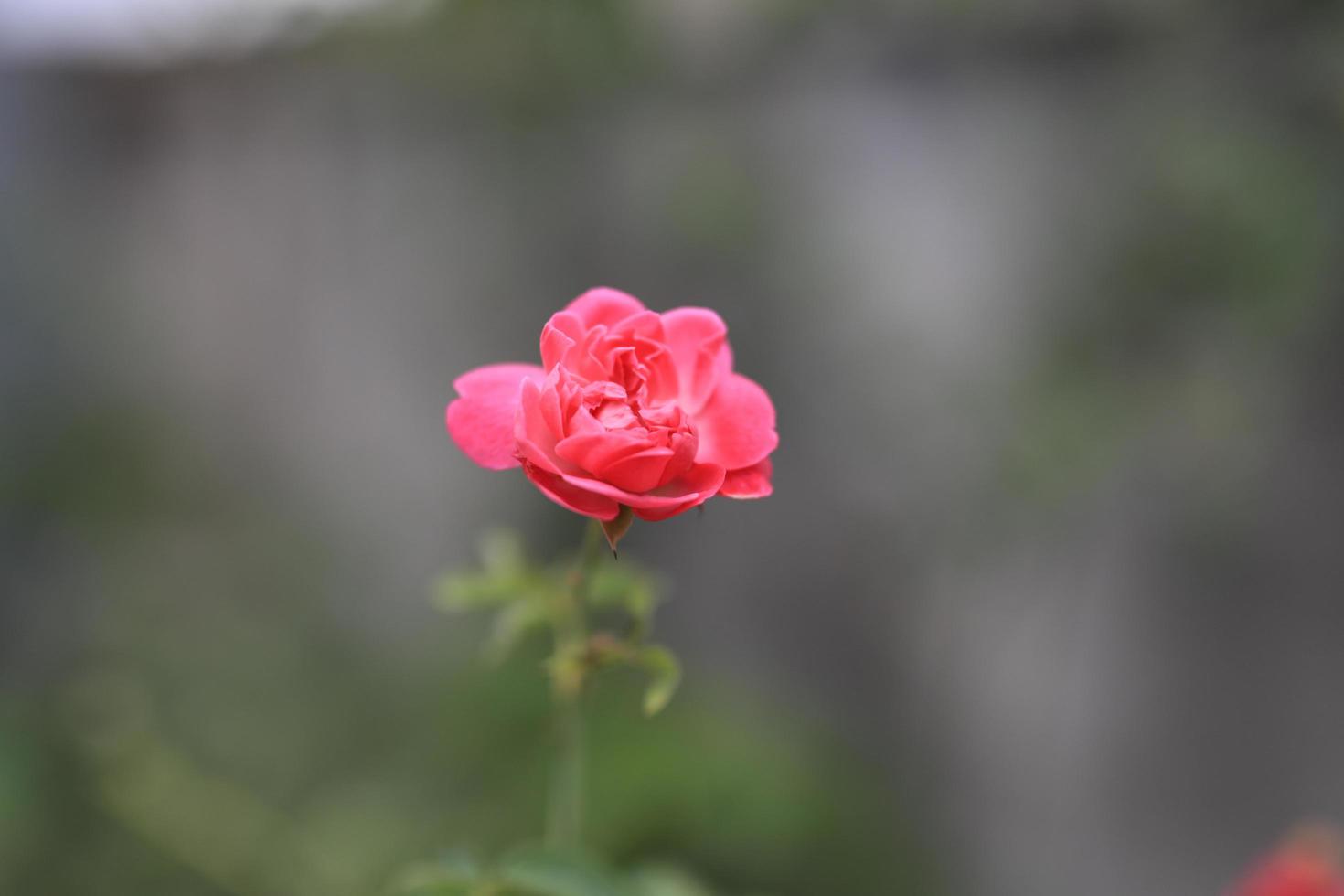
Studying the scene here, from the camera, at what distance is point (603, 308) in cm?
62

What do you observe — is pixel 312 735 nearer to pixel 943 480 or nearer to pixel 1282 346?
pixel 943 480

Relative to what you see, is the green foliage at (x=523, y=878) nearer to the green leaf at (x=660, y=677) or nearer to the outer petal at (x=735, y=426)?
the green leaf at (x=660, y=677)

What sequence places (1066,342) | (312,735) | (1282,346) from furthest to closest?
(312,735) → (1066,342) → (1282,346)

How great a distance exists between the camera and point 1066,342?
192 centimetres

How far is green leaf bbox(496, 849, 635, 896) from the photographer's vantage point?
1.96 ft

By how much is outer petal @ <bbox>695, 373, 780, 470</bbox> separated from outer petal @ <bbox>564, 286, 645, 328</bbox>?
3.2 inches

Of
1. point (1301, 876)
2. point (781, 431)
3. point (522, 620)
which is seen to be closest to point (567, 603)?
point (522, 620)

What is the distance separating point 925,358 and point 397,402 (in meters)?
1.46

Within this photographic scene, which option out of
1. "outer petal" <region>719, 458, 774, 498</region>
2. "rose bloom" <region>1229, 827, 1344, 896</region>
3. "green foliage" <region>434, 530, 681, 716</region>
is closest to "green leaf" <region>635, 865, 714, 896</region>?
"green foliage" <region>434, 530, 681, 716</region>

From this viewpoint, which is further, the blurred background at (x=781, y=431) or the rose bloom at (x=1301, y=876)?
the blurred background at (x=781, y=431)

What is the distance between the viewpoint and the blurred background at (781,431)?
5.72 feet

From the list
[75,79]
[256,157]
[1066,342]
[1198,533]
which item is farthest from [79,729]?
[1198,533]

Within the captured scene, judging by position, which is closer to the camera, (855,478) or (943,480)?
(943,480)

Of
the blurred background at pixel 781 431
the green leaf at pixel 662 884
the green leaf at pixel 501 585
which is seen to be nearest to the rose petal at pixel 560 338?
the green leaf at pixel 501 585
